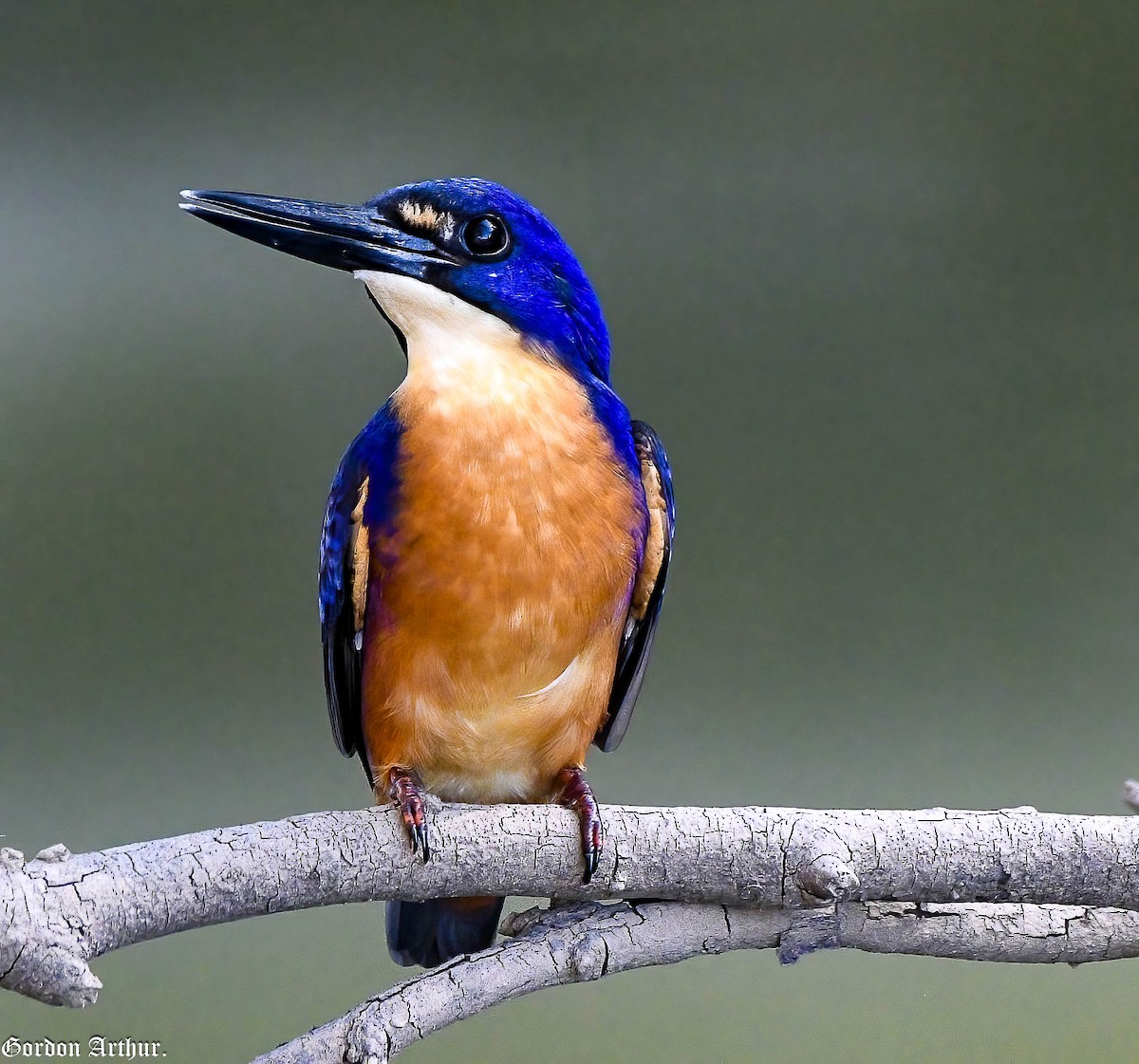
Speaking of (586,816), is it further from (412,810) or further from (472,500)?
(472,500)

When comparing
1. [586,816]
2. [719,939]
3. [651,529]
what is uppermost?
[651,529]

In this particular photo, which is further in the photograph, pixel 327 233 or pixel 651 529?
pixel 651 529

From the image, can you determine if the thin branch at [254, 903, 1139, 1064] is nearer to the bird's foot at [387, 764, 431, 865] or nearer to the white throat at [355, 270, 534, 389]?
the bird's foot at [387, 764, 431, 865]

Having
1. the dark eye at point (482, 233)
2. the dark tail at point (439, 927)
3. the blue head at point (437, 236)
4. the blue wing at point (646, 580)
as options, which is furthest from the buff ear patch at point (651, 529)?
the dark tail at point (439, 927)

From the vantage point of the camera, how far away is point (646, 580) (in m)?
1.47

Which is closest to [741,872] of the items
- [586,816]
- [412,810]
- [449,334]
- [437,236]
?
[586,816]

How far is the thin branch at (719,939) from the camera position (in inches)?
49.1

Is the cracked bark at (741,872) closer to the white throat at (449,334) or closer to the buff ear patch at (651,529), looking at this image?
the buff ear patch at (651,529)

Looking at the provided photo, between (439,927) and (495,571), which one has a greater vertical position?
(495,571)

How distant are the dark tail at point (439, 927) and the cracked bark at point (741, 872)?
0.64 feet

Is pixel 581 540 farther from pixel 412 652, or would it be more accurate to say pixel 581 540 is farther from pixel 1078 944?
pixel 1078 944

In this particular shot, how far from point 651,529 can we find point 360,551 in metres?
0.38

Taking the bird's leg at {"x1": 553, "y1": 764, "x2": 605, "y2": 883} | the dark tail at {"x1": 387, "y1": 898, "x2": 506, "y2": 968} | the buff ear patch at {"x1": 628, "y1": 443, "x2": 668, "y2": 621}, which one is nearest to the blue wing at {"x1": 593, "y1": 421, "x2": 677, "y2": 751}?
the buff ear patch at {"x1": 628, "y1": 443, "x2": 668, "y2": 621}

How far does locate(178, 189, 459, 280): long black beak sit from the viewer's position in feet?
4.26
